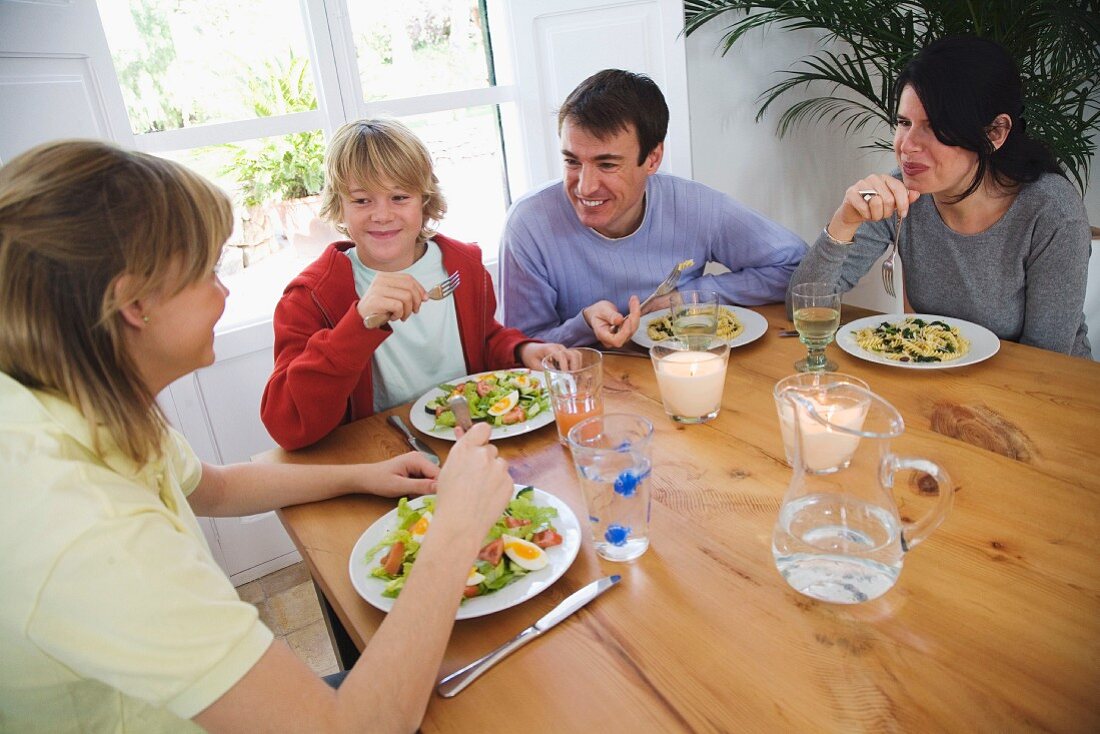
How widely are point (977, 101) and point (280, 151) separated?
2037mm

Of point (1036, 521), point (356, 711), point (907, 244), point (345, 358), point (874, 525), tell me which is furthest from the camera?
point (907, 244)

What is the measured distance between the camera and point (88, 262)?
0.71m

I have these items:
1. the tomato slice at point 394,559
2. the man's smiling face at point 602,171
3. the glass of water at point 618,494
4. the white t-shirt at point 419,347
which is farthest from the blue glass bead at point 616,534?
the man's smiling face at point 602,171

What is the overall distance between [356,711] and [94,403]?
1.31 ft

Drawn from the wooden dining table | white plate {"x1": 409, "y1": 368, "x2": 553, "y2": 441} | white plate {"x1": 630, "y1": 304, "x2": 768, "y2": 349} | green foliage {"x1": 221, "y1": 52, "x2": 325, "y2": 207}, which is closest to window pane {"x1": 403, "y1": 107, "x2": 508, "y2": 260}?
green foliage {"x1": 221, "y1": 52, "x2": 325, "y2": 207}

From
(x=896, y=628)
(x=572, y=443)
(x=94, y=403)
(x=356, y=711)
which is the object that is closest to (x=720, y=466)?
(x=572, y=443)

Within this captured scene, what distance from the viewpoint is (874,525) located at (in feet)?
2.72

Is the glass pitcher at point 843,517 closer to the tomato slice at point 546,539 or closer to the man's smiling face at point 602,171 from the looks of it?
the tomato slice at point 546,539

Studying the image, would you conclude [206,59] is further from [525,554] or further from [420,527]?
[525,554]

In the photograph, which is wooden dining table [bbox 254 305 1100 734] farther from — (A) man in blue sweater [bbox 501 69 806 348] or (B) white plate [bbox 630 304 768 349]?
(A) man in blue sweater [bbox 501 69 806 348]

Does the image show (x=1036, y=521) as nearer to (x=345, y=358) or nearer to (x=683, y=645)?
(x=683, y=645)

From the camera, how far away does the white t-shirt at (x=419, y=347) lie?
5.90 ft

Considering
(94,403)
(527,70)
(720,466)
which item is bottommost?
(720,466)

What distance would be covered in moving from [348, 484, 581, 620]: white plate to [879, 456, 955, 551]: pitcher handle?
38 cm
